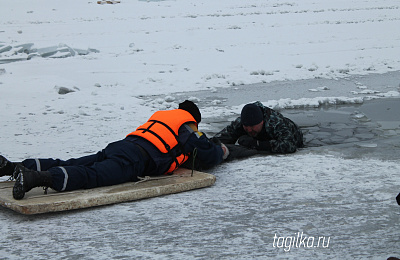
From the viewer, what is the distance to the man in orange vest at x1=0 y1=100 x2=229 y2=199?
434 centimetres

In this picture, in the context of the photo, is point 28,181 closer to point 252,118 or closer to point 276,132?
point 252,118

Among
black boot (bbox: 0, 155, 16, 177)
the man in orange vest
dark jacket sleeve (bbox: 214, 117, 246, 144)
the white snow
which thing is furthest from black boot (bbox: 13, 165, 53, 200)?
dark jacket sleeve (bbox: 214, 117, 246, 144)

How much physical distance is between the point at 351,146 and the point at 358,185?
5.05 feet

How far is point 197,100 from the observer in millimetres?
9062

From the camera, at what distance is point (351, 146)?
6.25 meters

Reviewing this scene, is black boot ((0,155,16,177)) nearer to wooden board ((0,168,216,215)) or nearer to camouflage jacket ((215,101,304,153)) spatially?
wooden board ((0,168,216,215))

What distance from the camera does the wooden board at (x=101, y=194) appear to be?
4.04m

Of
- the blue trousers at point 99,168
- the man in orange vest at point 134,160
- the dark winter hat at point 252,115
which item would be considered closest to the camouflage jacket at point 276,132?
the dark winter hat at point 252,115

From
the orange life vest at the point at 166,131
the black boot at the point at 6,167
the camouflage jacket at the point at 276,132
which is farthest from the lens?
the camouflage jacket at the point at 276,132

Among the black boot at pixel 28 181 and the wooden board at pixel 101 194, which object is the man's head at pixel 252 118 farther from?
the black boot at pixel 28 181

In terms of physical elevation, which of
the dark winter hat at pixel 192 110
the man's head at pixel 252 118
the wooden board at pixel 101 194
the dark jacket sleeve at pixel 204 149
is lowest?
the wooden board at pixel 101 194

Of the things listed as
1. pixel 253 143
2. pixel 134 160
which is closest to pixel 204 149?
pixel 134 160

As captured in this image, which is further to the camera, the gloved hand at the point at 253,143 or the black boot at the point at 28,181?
the gloved hand at the point at 253,143

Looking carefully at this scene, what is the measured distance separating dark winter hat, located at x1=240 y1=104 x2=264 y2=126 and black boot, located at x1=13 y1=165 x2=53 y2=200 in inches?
85.1
